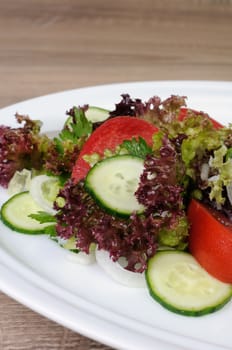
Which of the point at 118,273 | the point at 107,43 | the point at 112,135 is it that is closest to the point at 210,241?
the point at 118,273

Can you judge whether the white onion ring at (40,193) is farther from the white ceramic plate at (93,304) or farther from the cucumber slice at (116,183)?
the cucumber slice at (116,183)

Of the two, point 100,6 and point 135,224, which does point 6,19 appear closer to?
point 100,6

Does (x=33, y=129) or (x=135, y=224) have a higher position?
(x=33, y=129)

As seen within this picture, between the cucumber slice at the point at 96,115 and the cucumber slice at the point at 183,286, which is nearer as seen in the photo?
the cucumber slice at the point at 183,286

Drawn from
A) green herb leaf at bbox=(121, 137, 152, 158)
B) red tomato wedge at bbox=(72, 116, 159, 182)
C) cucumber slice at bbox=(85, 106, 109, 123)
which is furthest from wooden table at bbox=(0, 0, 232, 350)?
green herb leaf at bbox=(121, 137, 152, 158)

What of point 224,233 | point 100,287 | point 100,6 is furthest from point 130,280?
point 100,6

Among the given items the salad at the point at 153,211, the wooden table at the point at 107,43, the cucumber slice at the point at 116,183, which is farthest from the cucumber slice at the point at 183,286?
the wooden table at the point at 107,43

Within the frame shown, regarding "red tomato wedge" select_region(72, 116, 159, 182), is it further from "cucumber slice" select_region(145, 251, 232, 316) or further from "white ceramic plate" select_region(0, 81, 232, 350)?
"cucumber slice" select_region(145, 251, 232, 316)
